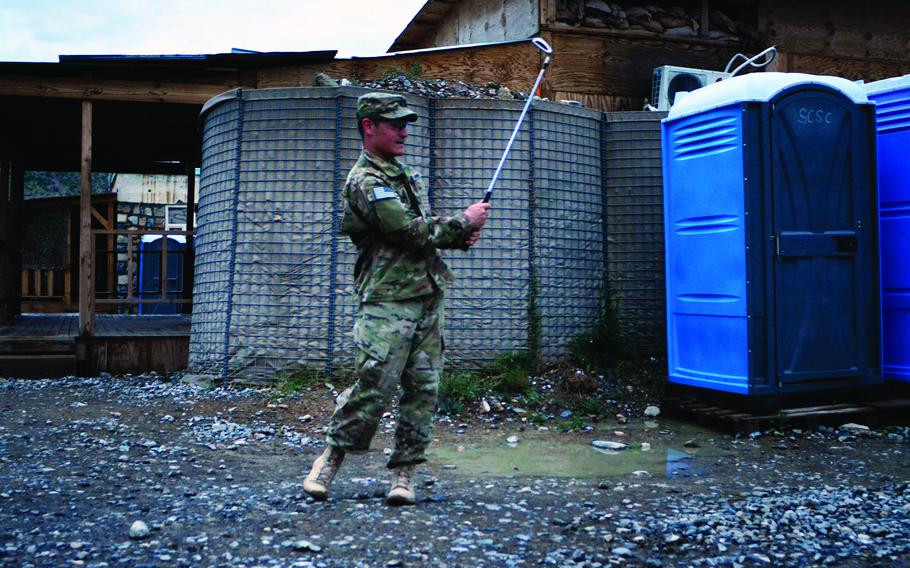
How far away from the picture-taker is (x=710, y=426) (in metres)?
6.09

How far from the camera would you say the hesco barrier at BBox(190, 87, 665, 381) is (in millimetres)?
7137

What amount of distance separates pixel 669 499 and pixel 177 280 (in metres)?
19.5

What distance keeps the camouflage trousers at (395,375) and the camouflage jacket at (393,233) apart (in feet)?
0.30

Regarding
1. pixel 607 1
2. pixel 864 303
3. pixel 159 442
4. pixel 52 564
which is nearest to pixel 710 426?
pixel 864 303

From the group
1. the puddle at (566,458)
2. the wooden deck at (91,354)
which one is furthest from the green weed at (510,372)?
the wooden deck at (91,354)

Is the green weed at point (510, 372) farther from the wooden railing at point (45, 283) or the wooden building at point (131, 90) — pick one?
the wooden railing at point (45, 283)

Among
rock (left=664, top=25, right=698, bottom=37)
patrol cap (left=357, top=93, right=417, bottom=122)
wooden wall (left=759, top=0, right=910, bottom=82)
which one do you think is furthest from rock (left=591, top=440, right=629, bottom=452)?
wooden wall (left=759, top=0, right=910, bottom=82)

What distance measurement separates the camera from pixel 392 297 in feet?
12.8

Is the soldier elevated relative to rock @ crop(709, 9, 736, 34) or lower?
lower

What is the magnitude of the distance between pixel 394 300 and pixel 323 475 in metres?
0.89

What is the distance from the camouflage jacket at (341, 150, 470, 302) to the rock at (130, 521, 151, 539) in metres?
1.36

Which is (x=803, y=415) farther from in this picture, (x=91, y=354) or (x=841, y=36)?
(x=841, y=36)

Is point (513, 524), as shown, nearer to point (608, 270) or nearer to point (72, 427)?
point (72, 427)

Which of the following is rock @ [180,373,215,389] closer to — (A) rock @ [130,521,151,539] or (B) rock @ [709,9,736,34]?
(A) rock @ [130,521,151,539]
